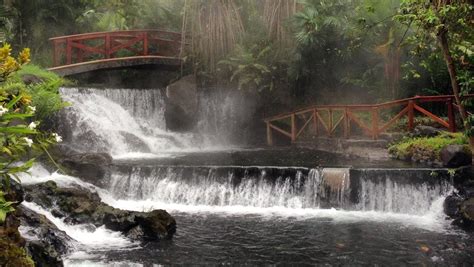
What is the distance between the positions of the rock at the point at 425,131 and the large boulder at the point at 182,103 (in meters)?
9.72

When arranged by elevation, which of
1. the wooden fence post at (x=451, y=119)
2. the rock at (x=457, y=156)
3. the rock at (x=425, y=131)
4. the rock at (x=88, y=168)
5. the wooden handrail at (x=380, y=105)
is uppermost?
the wooden handrail at (x=380, y=105)

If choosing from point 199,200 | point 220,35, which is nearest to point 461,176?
point 199,200

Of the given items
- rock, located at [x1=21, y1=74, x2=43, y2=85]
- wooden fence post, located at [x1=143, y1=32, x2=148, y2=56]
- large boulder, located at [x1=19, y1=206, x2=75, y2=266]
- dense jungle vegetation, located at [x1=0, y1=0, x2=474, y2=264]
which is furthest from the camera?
wooden fence post, located at [x1=143, y1=32, x2=148, y2=56]

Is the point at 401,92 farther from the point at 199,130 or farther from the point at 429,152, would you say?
the point at 199,130

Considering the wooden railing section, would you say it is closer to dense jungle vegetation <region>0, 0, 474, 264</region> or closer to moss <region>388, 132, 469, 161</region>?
moss <region>388, 132, 469, 161</region>

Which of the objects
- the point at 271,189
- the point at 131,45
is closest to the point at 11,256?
the point at 271,189

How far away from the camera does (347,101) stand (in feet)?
65.5

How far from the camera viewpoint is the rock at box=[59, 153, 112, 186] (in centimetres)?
1296

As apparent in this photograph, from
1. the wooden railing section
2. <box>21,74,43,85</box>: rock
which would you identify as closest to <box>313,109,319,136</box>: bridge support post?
the wooden railing section

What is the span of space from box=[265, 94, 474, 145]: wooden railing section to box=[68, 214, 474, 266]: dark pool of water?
20.5ft

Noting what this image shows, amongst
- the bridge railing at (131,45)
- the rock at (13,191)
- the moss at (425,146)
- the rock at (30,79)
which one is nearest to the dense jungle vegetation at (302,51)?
the bridge railing at (131,45)

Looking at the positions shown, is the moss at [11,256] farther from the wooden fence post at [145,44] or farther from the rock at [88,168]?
the wooden fence post at [145,44]

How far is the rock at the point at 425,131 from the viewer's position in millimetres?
14531

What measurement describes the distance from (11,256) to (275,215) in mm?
6401
